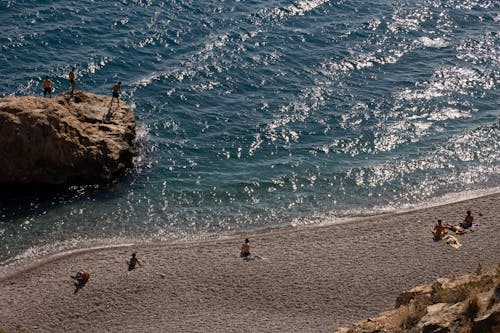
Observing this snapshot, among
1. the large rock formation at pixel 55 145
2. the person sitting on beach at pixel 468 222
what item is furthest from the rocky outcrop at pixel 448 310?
the large rock formation at pixel 55 145

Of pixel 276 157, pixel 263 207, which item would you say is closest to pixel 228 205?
pixel 263 207

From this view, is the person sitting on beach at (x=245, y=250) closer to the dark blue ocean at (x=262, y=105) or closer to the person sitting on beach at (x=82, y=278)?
the dark blue ocean at (x=262, y=105)

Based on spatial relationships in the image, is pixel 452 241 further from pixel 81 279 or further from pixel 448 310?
pixel 81 279

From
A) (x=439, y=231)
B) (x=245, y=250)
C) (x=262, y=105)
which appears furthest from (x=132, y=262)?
(x=262, y=105)

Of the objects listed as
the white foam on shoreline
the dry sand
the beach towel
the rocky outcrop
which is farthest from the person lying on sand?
the rocky outcrop

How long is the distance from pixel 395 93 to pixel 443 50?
10856 mm

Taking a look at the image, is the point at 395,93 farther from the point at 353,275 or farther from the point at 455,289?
the point at 455,289

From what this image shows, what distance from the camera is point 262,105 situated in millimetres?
57219

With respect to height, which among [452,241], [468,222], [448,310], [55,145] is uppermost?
[448,310]

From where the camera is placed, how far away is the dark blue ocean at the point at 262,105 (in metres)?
45.6

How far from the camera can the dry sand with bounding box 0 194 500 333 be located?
35594mm

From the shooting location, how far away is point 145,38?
64.5 m

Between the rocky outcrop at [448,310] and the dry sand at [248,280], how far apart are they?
8.00m

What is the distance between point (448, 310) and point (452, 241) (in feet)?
64.1
